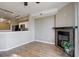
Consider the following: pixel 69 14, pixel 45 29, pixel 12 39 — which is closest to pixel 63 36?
pixel 69 14

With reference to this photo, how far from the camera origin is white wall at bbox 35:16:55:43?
6622mm

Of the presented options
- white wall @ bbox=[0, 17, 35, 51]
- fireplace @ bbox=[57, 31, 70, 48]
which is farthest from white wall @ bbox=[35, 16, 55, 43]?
fireplace @ bbox=[57, 31, 70, 48]

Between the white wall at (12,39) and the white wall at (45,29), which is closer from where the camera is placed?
the white wall at (12,39)

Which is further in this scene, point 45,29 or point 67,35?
point 45,29

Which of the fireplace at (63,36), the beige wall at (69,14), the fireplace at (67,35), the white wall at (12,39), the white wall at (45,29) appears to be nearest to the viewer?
the fireplace at (67,35)

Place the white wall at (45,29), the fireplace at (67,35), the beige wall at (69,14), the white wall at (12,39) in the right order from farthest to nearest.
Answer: the white wall at (45,29) → the white wall at (12,39) → the beige wall at (69,14) → the fireplace at (67,35)

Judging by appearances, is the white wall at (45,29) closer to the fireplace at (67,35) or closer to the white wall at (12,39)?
the white wall at (12,39)

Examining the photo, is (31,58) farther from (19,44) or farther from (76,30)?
(19,44)

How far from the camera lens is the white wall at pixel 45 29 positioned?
6.62 metres

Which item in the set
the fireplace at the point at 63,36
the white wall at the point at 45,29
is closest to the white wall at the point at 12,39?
the white wall at the point at 45,29

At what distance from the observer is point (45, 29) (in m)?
7.12

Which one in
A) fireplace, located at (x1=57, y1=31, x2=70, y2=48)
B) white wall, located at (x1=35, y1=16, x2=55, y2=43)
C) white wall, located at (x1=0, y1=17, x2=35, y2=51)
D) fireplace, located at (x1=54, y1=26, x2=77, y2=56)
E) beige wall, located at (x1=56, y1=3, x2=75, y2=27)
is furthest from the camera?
white wall, located at (x1=35, y1=16, x2=55, y2=43)

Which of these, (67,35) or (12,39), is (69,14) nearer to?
(67,35)

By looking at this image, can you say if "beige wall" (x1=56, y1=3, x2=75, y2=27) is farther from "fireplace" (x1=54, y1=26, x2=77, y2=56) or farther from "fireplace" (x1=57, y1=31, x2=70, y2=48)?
"fireplace" (x1=57, y1=31, x2=70, y2=48)
